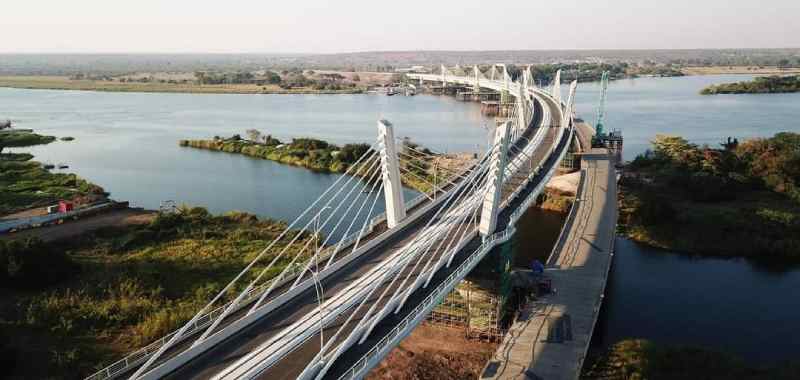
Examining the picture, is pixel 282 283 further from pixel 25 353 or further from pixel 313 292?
pixel 25 353

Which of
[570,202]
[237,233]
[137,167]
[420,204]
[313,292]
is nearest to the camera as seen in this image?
[313,292]

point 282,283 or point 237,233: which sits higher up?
point 282,283

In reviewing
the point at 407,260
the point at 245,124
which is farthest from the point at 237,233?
the point at 245,124

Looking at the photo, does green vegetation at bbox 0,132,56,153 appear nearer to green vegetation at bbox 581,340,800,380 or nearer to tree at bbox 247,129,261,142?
tree at bbox 247,129,261,142

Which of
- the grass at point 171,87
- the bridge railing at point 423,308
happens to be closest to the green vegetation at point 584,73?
the grass at point 171,87

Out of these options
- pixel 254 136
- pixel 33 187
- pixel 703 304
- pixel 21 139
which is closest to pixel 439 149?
pixel 254 136

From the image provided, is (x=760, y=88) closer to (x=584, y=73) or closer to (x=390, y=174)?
(x=584, y=73)

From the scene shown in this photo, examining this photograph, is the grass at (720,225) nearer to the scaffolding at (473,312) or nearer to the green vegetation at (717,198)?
the green vegetation at (717,198)

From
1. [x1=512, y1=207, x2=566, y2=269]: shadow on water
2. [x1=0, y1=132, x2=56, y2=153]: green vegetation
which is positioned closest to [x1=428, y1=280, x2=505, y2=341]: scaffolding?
[x1=512, y1=207, x2=566, y2=269]: shadow on water
